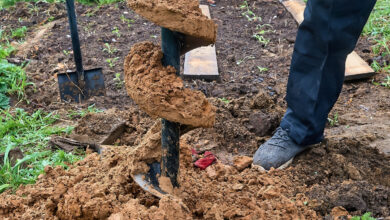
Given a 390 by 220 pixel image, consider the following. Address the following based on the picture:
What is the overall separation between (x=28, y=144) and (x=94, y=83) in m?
1.02

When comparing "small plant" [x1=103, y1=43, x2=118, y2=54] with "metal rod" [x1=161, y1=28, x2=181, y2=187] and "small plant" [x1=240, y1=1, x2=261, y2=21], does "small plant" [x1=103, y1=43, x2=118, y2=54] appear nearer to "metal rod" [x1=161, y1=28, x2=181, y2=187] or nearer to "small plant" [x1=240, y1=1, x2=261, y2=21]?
"small plant" [x1=240, y1=1, x2=261, y2=21]

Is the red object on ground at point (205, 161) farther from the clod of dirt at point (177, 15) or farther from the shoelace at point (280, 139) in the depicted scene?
the clod of dirt at point (177, 15)

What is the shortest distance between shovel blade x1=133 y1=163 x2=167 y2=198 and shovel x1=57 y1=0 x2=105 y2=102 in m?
1.89

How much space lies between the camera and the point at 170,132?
6.13 feet

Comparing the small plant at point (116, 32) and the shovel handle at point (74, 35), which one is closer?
the shovel handle at point (74, 35)

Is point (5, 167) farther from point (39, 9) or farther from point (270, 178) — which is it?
point (39, 9)

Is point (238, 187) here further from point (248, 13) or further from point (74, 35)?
point (248, 13)

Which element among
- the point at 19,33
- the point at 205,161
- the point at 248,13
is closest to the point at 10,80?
the point at 19,33

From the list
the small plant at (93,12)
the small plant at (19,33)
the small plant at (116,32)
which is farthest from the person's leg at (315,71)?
the small plant at (93,12)

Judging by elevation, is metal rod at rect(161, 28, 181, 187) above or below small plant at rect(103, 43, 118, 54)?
above

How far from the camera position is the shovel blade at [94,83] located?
3.81 meters

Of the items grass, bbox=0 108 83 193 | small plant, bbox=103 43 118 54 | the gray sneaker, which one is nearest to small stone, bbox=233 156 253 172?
the gray sneaker

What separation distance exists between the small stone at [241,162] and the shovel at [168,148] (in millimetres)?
635

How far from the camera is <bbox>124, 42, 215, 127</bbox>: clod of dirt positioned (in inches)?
66.1
